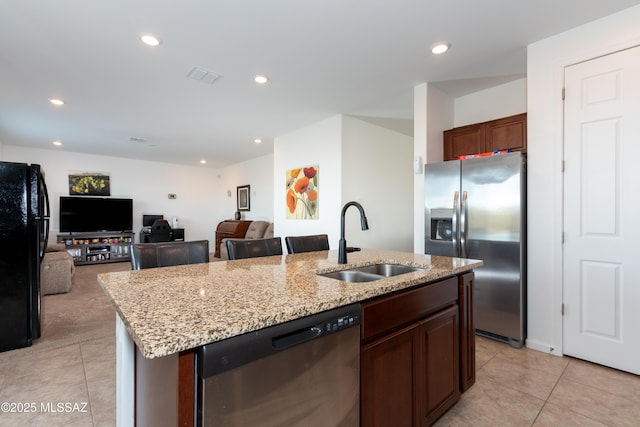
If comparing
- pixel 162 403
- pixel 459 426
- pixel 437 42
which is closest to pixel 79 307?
pixel 162 403

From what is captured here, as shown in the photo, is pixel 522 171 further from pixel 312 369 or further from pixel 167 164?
pixel 167 164

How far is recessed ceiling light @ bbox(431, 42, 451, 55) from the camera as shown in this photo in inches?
102

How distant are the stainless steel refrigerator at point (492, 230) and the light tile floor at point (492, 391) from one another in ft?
1.06

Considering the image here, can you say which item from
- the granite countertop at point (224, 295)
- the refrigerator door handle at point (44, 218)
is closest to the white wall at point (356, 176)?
the granite countertop at point (224, 295)

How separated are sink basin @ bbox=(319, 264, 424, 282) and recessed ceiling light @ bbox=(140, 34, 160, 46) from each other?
2320 millimetres

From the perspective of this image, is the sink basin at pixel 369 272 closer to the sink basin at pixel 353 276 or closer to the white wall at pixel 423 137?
the sink basin at pixel 353 276

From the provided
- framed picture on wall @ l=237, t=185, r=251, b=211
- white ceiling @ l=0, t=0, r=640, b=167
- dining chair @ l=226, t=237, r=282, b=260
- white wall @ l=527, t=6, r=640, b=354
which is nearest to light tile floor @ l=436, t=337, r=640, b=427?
white wall @ l=527, t=6, r=640, b=354

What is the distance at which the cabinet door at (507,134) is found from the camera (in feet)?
9.66

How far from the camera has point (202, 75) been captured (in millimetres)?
3129

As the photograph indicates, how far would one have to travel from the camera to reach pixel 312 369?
3.26 feet

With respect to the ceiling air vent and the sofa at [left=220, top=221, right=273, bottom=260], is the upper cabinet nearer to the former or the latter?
the ceiling air vent

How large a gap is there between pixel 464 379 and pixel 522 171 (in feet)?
5.88

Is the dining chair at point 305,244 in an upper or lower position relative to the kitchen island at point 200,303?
upper

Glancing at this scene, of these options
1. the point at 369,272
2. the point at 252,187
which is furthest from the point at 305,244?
the point at 252,187
